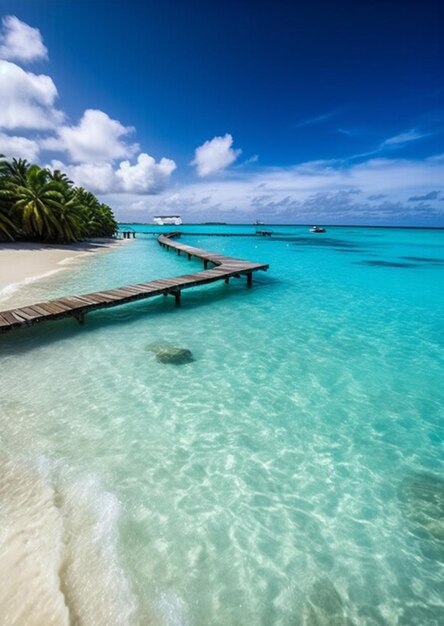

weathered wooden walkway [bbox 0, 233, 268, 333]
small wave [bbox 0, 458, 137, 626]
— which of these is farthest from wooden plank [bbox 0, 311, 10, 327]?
small wave [bbox 0, 458, 137, 626]

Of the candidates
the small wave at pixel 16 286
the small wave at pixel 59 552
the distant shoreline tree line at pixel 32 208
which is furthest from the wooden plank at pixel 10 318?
the distant shoreline tree line at pixel 32 208

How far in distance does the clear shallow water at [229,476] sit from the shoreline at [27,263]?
29.5 feet

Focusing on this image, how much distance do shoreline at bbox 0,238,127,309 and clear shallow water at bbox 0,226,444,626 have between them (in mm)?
8979

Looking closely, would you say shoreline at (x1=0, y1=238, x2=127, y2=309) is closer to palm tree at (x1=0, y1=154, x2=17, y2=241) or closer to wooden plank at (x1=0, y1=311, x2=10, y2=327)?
palm tree at (x1=0, y1=154, x2=17, y2=241)

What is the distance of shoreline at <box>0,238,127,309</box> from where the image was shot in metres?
17.5

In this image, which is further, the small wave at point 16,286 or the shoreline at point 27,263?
the shoreline at point 27,263

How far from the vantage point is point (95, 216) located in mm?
56312

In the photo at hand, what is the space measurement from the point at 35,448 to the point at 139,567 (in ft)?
8.79

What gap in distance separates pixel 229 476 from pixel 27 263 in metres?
26.0

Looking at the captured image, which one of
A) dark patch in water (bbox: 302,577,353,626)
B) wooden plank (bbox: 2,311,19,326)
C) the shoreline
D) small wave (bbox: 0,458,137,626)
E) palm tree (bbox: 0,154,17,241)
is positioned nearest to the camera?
small wave (bbox: 0,458,137,626)

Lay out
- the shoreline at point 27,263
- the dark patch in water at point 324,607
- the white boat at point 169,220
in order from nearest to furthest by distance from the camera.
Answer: the dark patch in water at point 324,607 < the shoreline at point 27,263 < the white boat at point 169,220

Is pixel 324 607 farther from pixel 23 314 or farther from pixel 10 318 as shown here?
pixel 23 314

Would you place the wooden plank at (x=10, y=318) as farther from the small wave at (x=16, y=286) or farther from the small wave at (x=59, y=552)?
the small wave at (x=59, y=552)

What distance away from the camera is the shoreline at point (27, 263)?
17.5 m
